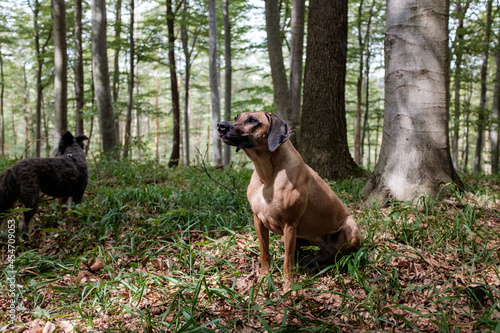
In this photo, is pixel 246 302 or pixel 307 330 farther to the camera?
pixel 246 302

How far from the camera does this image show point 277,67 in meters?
7.09

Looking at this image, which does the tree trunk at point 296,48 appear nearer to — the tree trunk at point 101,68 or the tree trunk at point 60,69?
the tree trunk at point 101,68

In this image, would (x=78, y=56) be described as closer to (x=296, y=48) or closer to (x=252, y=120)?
(x=296, y=48)

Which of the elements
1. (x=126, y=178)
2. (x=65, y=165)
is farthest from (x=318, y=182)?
(x=126, y=178)

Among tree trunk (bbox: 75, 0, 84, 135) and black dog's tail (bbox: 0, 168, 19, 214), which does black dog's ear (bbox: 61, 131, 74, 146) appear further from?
Result: tree trunk (bbox: 75, 0, 84, 135)

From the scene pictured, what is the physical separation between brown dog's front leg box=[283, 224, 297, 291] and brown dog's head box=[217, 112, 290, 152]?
70cm

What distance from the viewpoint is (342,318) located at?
226 cm

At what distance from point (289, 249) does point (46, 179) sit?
11.3 ft

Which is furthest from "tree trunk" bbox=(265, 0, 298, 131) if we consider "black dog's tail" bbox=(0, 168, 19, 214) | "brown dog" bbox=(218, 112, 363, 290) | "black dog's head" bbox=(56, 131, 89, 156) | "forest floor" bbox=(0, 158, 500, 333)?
"black dog's tail" bbox=(0, 168, 19, 214)

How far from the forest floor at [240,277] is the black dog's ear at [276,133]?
1.09 metres

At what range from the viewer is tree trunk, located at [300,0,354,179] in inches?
225

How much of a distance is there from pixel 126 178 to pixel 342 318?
530 centimetres

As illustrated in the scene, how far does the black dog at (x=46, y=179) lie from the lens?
12.0ft

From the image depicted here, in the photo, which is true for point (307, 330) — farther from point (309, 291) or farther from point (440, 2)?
point (440, 2)
